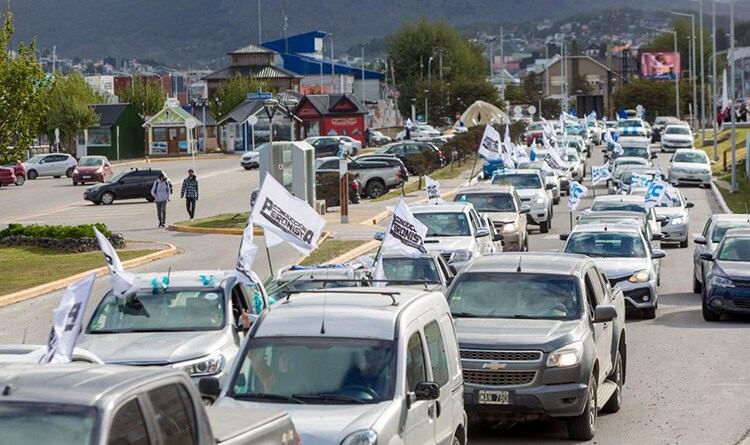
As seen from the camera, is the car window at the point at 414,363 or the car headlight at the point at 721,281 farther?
the car headlight at the point at 721,281

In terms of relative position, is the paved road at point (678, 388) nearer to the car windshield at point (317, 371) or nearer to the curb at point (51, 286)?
the car windshield at point (317, 371)

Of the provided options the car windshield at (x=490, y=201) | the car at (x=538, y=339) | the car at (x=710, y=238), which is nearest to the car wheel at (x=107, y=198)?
the car windshield at (x=490, y=201)

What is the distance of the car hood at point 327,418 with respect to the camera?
977cm

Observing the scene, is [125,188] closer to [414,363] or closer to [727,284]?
[727,284]

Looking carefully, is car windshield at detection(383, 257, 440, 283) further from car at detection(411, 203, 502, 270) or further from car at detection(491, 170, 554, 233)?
car at detection(491, 170, 554, 233)

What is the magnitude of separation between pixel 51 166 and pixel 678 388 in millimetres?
63120

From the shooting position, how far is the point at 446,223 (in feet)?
92.1

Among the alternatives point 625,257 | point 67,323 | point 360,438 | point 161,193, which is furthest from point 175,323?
point 161,193

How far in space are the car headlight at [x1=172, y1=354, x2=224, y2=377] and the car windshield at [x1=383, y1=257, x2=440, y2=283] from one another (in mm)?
7052

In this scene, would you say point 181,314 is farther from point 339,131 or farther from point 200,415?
point 339,131

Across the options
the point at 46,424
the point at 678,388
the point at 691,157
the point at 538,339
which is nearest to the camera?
the point at 46,424

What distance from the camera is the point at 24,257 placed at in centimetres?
3528

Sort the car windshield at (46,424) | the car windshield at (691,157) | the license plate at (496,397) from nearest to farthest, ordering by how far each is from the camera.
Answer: the car windshield at (46,424) → the license plate at (496,397) → the car windshield at (691,157)

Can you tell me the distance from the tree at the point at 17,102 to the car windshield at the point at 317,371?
24558 millimetres
